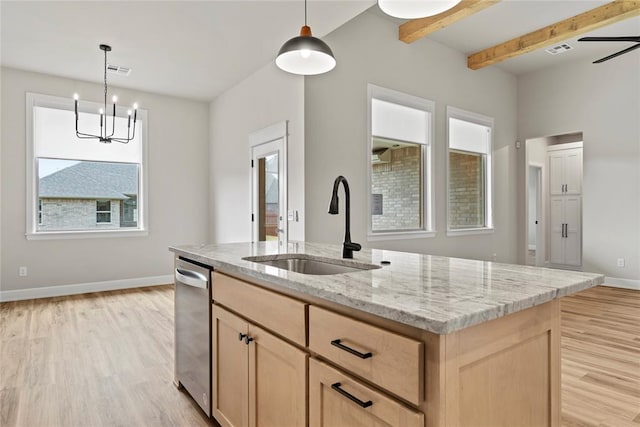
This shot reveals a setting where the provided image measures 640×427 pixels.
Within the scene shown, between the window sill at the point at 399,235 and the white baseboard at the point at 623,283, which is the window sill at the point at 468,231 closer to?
the window sill at the point at 399,235

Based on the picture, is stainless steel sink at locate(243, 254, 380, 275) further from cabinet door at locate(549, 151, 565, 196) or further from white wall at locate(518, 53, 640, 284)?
cabinet door at locate(549, 151, 565, 196)

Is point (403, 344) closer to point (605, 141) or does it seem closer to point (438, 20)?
point (438, 20)

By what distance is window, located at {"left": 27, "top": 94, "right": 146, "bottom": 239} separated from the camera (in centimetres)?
508

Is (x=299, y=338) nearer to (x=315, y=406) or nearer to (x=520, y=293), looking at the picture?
(x=315, y=406)

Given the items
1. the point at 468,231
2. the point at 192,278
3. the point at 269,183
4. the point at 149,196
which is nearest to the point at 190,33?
the point at 269,183

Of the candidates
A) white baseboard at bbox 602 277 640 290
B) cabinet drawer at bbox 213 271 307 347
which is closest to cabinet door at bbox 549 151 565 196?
white baseboard at bbox 602 277 640 290

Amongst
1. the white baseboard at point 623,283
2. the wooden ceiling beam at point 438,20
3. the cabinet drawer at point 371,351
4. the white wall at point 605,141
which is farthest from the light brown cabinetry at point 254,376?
the white wall at point 605,141

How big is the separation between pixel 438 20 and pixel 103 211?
5.15 meters

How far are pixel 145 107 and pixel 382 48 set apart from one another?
3.65 m

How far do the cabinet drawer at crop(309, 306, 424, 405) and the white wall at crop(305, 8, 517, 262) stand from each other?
9.67ft

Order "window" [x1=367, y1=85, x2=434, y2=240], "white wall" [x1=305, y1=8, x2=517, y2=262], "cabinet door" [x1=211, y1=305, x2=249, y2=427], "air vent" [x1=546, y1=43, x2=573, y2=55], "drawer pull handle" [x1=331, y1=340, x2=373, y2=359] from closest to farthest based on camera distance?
"drawer pull handle" [x1=331, y1=340, x2=373, y2=359] < "cabinet door" [x1=211, y1=305, x2=249, y2=427] < "white wall" [x1=305, y1=8, x2=517, y2=262] < "window" [x1=367, y1=85, x2=434, y2=240] < "air vent" [x1=546, y1=43, x2=573, y2=55]

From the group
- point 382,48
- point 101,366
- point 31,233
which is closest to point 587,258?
point 382,48

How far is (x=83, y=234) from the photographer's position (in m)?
5.38

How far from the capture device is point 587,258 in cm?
601
